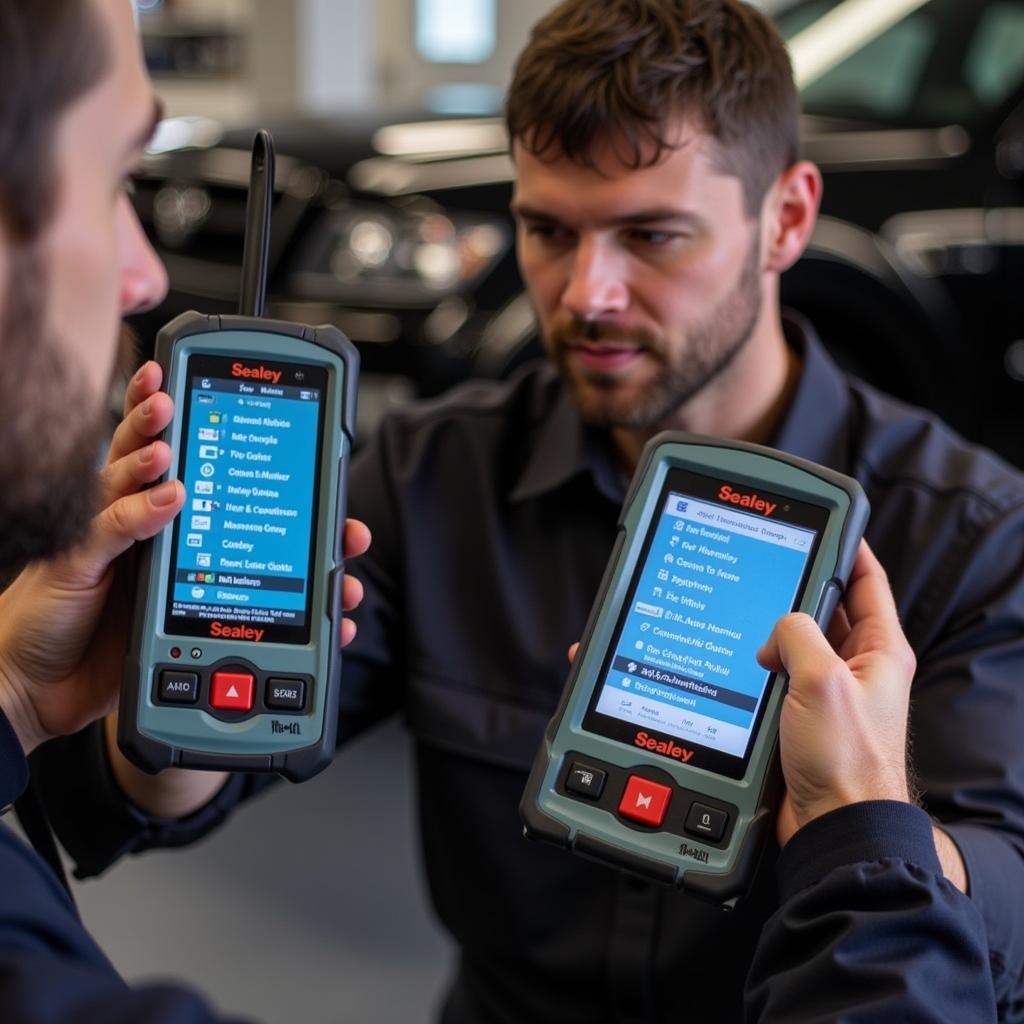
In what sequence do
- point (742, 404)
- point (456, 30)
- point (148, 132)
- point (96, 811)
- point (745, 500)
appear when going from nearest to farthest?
point (148, 132)
point (745, 500)
point (96, 811)
point (742, 404)
point (456, 30)

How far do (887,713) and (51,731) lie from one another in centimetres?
52

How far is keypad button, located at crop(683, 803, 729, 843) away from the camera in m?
0.85

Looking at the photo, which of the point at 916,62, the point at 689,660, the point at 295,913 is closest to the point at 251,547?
the point at 689,660

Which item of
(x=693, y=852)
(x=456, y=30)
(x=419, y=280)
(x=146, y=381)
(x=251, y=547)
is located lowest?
(x=456, y=30)

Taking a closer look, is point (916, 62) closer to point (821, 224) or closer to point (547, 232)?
point (821, 224)

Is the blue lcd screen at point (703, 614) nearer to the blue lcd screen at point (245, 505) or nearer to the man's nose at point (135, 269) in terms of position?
the blue lcd screen at point (245, 505)

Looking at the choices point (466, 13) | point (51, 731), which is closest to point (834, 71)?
point (51, 731)

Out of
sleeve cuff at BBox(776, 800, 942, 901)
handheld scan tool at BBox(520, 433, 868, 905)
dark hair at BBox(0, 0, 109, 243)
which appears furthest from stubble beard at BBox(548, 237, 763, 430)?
dark hair at BBox(0, 0, 109, 243)

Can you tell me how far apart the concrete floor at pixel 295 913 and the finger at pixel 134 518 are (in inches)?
38.6

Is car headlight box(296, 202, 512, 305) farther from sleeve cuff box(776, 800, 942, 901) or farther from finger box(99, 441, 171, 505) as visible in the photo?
sleeve cuff box(776, 800, 942, 901)

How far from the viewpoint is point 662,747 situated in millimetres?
890

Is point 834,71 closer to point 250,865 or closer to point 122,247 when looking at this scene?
point 250,865

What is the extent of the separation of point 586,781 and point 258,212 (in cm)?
40

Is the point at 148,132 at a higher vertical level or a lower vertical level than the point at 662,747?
higher
